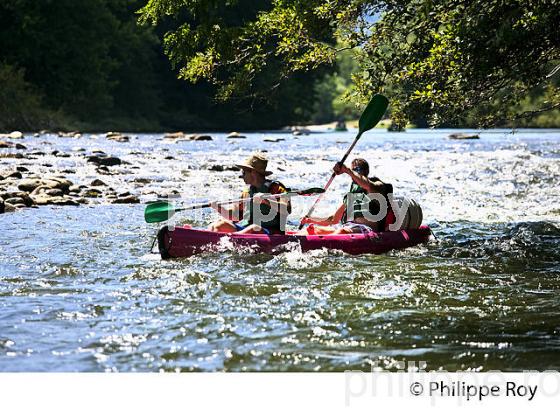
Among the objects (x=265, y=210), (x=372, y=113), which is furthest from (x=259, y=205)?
(x=372, y=113)

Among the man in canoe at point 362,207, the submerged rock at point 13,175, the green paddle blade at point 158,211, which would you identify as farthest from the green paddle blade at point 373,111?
the submerged rock at point 13,175

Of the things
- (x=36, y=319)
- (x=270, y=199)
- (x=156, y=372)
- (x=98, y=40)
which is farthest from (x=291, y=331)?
(x=98, y=40)

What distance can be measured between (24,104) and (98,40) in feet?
25.4

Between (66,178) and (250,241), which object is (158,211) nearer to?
(250,241)

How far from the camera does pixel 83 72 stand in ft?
133

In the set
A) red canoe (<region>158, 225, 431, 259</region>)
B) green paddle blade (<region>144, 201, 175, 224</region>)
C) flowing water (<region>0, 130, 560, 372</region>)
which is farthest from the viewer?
green paddle blade (<region>144, 201, 175, 224</region>)

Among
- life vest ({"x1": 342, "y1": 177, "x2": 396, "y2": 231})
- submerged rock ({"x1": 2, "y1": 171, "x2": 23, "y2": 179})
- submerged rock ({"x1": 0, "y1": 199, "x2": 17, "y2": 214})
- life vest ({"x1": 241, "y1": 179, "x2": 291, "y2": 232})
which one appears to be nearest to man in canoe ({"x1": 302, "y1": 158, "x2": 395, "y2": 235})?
life vest ({"x1": 342, "y1": 177, "x2": 396, "y2": 231})

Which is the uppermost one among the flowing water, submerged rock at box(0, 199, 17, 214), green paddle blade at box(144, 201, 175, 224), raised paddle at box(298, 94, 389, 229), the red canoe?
raised paddle at box(298, 94, 389, 229)

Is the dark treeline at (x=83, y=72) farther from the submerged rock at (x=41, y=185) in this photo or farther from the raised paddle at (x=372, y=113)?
the raised paddle at (x=372, y=113)

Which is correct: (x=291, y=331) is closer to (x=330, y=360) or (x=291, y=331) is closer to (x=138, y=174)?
(x=330, y=360)

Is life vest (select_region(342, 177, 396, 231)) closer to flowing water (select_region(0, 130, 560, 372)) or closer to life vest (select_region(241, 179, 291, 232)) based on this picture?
flowing water (select_region(0, 130, 560, 372))

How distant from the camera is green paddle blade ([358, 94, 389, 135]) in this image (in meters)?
8.86

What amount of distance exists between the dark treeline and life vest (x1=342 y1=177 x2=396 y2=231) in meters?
20.8

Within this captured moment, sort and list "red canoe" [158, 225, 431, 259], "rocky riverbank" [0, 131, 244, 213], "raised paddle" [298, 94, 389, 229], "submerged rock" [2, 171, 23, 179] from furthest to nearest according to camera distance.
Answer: "submerged rock" [2, 171, 23, 179], "rocky riverbank" [0, 131, 244, 213], "raised paddle" [298, 94, 389, 229], "red canoe" [158, 225, 431, 259]
